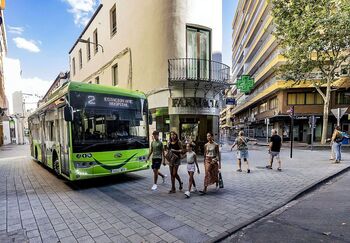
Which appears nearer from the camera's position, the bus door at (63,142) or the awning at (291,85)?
the bus door at (63,142)

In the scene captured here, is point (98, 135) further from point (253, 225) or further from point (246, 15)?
point (246, 15)

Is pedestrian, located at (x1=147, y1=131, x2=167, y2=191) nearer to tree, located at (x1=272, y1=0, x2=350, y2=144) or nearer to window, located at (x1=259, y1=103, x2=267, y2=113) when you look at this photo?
tree, located at (x1=272, y1=0, x2=350, y2=144)

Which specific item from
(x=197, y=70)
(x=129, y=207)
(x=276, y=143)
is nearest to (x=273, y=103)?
(x=197, y=70)

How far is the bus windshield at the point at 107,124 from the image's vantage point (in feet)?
20.4

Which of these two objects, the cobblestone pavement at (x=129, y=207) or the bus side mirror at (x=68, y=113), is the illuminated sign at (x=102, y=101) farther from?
the cobblestone pavement at (x=129, y=207)

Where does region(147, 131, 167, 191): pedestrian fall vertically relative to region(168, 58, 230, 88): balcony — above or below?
below

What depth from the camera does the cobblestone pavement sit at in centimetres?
377

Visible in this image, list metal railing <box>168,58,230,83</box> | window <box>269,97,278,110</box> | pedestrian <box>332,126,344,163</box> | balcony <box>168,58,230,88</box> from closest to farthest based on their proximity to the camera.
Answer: pedestrian <box>332,126,344,163</box>, balcony <box>168,58,230,88</box>, metal railing <box>168,58,230,83</box>, window <box>269,97,278,110</box>

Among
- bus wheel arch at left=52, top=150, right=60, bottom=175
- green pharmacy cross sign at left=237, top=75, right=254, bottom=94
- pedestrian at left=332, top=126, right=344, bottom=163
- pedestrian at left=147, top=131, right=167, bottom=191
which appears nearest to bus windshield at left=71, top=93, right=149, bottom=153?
pedestrian at left=147, top=131, right=167, bottom=191

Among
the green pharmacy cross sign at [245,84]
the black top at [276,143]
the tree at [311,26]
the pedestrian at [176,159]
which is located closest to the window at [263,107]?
the tree at [311,26]

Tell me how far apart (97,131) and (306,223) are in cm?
570

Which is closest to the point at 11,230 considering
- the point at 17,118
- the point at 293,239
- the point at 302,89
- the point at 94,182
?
the point at 94,182

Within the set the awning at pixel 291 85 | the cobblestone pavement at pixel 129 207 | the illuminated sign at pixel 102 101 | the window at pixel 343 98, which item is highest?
the awning at pixel 291 85

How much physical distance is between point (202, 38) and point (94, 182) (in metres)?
9.92
